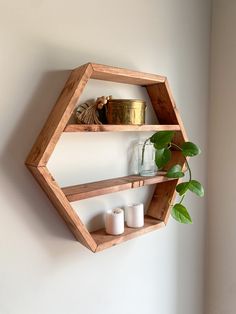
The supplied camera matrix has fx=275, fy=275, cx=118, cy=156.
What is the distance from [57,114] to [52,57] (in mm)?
223

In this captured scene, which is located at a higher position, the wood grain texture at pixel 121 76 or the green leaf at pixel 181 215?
the wood grain texture at pixel 121 76

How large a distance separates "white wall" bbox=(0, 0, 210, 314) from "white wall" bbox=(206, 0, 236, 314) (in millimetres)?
152

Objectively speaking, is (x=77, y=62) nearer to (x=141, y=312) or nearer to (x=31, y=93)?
(x=31, y=93)

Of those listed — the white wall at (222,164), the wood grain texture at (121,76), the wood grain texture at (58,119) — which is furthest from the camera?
the white wall at (222,164)

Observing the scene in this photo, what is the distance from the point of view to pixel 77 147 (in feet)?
3.53

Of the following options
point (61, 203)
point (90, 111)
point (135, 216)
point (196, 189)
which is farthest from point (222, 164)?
point (61, 203)

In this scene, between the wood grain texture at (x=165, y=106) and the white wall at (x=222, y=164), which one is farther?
the white wall at (x=222, y=164)

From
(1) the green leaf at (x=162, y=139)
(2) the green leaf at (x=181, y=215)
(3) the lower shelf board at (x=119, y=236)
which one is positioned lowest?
(3) the lower shelf board at (x=119, y=236)

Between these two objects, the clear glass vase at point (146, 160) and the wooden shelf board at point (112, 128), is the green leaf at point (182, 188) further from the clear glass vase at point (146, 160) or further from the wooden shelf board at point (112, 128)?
the wooden shelf board at point (112, 128)

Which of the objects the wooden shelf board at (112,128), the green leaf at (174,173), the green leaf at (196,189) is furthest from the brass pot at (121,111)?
the green leaf at (196,189)

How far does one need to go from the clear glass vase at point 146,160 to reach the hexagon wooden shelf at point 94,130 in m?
0.06

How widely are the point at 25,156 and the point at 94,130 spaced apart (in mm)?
252

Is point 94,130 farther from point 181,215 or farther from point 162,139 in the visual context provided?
point 181,215

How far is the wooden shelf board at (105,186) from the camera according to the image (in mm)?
958
